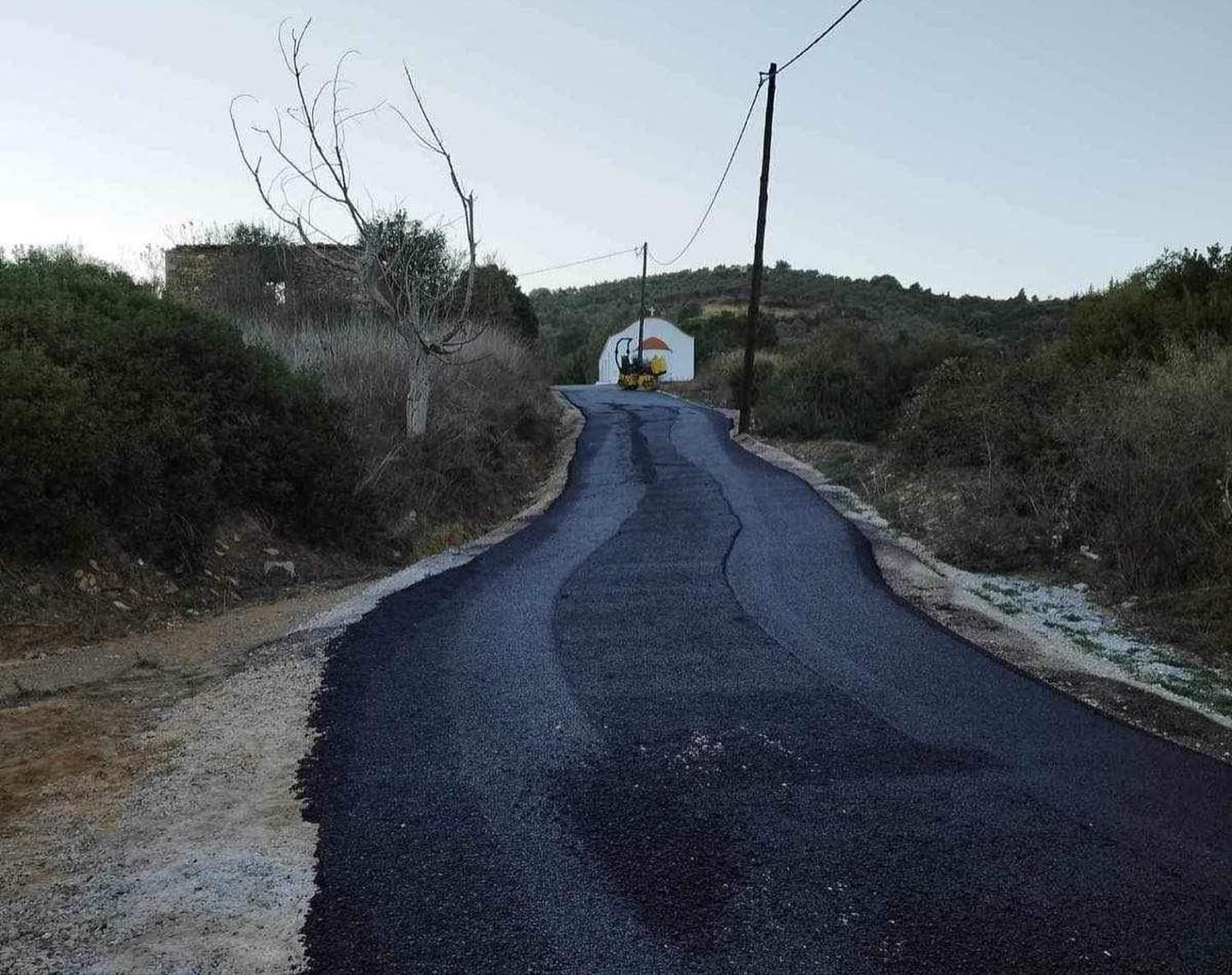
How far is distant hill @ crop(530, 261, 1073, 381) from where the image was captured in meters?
63.5

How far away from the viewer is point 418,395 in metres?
15.9

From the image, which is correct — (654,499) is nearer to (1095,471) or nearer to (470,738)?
(1095,471)

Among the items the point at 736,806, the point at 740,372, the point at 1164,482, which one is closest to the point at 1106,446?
the point at 1164,482

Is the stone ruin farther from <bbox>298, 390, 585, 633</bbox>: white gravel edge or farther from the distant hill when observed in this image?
the distant hill

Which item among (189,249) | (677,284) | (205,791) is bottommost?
(205,791)

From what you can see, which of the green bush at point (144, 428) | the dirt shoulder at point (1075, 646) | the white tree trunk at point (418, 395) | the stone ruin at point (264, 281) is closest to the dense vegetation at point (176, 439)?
the green bush at point (144, 428)

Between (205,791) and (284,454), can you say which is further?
(284,454)

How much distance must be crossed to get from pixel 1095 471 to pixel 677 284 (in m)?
93.5

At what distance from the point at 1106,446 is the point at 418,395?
9.96 m

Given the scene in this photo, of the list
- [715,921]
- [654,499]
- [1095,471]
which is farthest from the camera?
[654,499]

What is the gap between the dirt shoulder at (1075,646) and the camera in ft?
20.6

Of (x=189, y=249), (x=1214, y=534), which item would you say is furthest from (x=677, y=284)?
(x=1214, y=534)

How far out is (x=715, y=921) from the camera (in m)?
3.77

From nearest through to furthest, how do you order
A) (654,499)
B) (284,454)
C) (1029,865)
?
(1029,865) → (284,454) → (654,499)
